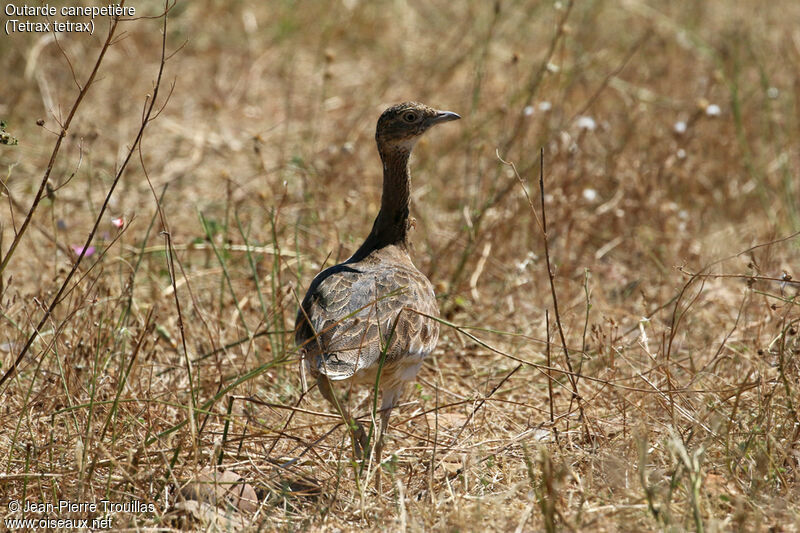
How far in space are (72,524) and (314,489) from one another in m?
0.99

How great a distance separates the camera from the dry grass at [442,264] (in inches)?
137

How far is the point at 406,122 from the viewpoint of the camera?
462 cm

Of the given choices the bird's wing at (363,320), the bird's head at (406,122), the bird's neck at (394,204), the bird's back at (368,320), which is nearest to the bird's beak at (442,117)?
the bird's head at (406,122)

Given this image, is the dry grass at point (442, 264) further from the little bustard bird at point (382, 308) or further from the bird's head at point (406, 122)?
the bird's head at point (406, 122)

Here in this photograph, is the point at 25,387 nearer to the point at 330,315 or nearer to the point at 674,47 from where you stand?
the point at 330,315

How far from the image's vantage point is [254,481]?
3.61 meters

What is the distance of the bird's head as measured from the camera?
4.61 m

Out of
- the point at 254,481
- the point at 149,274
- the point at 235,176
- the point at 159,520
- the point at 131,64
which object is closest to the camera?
the point at 159,520

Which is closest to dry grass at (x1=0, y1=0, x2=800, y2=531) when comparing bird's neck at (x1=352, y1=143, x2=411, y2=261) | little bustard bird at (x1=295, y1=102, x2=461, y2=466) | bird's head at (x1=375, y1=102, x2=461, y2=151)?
little bustard bird at (x1=295, y1=102, x2=461, y2=466)

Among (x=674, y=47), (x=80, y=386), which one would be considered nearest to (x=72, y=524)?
(x=80, y=386)

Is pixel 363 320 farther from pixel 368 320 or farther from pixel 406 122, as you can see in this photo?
pixel 406 122

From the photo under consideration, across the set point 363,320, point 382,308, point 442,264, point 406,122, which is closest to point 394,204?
point 406,122

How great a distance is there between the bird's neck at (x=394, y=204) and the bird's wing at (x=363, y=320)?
28 cm

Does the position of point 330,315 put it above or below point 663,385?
above
